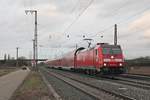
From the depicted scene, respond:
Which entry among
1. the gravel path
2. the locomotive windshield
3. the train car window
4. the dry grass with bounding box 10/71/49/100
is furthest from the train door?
the dry grass with bounding box 10/71/49/100

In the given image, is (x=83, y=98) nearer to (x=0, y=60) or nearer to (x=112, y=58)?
(x=112, y=58)

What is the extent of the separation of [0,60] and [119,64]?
493ft

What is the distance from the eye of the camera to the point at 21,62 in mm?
183000

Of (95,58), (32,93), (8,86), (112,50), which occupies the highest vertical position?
(112,50)

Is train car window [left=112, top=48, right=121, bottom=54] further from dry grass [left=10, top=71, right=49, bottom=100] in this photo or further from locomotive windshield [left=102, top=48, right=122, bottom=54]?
dry grass [left=10, top=71, right=49, bottom=100]

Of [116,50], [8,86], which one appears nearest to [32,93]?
[8,86]

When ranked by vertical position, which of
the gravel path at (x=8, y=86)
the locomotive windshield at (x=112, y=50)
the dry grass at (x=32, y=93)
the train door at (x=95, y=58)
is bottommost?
the gravel path at (x=8, y=86)

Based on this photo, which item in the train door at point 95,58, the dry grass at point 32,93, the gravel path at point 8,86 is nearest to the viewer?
the dry grass at point 32,93

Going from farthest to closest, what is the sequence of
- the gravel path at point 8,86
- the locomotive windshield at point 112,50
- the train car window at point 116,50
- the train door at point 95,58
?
the train door at point 95,58 < the train car window at point 116,50 < the locomotive windshield at point 112,50 < the gravel path at point 8,86

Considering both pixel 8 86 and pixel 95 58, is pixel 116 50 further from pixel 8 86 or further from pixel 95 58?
pixel 8 86

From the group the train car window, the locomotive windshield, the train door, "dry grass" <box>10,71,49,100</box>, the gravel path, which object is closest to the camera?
"dry grass" <box>10,71,49,100</box>

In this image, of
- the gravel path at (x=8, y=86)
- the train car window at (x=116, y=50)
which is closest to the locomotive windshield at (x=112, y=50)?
the train car window at (x=116, y=50)

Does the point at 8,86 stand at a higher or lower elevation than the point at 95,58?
lower

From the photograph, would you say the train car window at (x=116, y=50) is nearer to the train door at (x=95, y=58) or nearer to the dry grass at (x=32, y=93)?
the train door at (x=95, y=58)
